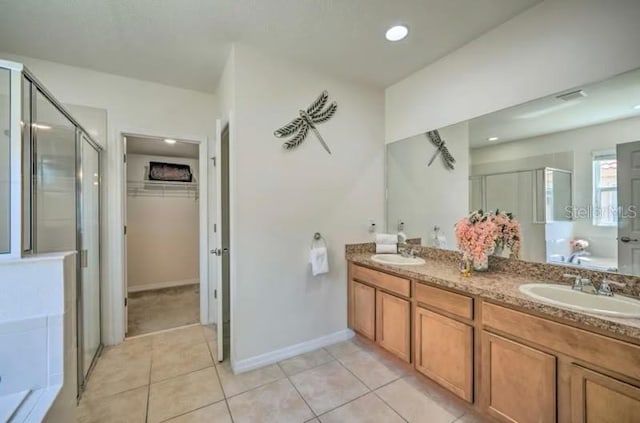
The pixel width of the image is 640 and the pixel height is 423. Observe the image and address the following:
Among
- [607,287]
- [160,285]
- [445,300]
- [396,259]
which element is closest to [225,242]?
[396,259]

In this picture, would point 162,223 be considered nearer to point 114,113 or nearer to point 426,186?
point 114,113

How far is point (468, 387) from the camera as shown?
1.63 m

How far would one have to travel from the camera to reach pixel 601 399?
1.14 metres

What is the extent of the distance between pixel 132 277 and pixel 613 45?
224 inches

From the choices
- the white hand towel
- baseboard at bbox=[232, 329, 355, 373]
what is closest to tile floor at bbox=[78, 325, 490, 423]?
baseboard at bbox=[232, 329, 355, 373]

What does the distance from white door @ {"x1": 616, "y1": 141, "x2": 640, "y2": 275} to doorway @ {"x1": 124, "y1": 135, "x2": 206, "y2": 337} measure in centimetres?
429

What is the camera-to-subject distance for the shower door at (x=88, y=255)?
6.58 feet

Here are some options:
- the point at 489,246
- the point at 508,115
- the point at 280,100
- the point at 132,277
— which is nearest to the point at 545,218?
the point at 489,246

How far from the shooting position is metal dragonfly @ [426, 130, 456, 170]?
7.93ft

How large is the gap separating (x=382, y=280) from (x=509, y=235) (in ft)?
3.23

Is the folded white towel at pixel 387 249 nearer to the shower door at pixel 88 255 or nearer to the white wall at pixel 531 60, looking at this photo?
the white wall at pixel 531 60

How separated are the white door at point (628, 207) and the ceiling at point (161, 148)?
13.3ft

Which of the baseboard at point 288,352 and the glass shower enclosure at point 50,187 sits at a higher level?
the glass shower enclosure at point 50,187

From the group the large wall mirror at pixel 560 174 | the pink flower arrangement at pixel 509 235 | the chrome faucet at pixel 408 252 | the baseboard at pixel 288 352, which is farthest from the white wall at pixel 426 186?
the baseboard at pixel 288 352
